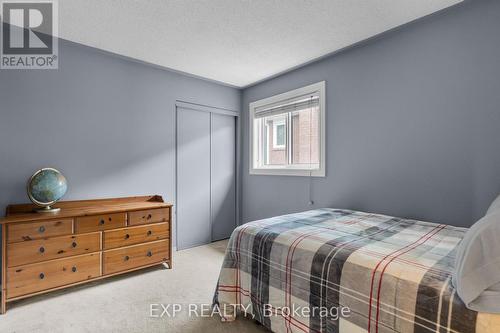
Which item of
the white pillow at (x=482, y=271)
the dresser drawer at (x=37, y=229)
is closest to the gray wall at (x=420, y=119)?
the white pillow at (x=482, y=271)

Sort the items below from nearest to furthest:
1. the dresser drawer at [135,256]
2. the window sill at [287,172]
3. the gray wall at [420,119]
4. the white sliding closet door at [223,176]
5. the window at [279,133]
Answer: the gray wall at [420,119] → the dresser drawer at [135,256] → the window sill at [287,172] → the window at [279,133] → the white sliding closet door at [223,176]

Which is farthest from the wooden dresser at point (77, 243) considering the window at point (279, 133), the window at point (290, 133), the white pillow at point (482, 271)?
the white pillow at point (482, 271)

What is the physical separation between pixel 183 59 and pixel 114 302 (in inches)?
105

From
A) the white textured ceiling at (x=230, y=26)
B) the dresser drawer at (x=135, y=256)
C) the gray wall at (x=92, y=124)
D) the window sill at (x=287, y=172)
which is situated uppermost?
the white textured ceiling at (x=230, y=26)

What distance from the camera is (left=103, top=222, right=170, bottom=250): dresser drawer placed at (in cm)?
256

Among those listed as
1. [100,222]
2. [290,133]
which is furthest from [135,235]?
[290,133]

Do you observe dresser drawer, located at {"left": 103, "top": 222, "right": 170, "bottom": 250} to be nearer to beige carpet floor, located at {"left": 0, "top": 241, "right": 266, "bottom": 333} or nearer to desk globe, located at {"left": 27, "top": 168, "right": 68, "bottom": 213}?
beige carpet floor, located at {"left": 0, "top": 241, "right": 266, "bottom": 333}

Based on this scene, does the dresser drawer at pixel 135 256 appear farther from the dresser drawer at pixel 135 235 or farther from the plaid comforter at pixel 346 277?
the plaid comforter at pixel 346 277

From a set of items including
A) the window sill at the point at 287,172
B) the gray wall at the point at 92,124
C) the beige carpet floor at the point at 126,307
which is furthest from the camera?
the window sill at the point at 287,172

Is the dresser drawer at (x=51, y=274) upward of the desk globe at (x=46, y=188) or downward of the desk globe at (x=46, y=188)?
downward

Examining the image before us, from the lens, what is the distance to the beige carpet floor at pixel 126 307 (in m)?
1.88

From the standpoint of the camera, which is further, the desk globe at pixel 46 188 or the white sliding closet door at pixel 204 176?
the white sliding closet door at pixel 204 176

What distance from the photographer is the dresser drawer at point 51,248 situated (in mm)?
2074

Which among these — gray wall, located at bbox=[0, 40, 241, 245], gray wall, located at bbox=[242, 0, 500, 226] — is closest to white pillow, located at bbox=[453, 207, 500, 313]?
gray wall, located at bbox=[242, 0, 500, 226]
